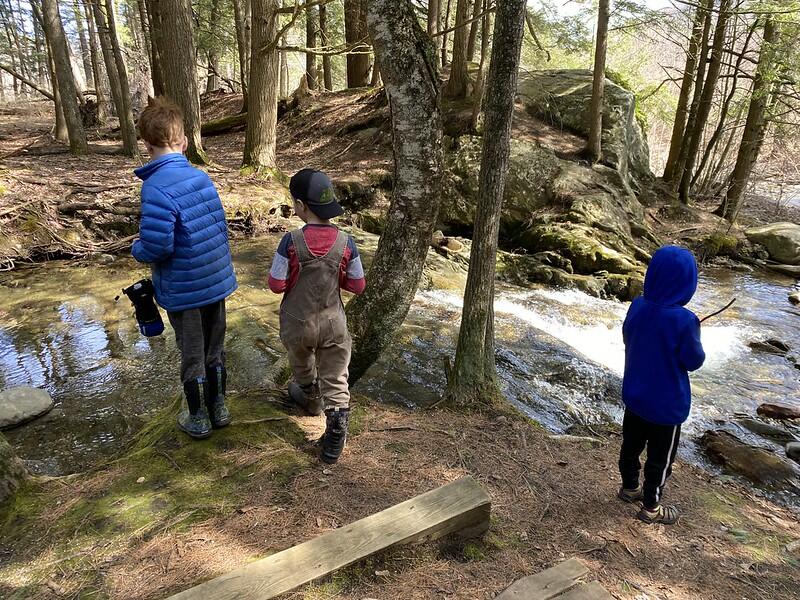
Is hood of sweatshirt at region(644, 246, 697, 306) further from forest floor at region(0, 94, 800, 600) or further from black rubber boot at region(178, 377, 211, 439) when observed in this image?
black rubber boot at region(178, 377, 211, 439)

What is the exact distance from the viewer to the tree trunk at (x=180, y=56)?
10570 millimetres

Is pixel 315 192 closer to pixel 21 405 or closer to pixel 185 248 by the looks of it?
pixel 185 248

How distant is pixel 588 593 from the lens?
2.26 m

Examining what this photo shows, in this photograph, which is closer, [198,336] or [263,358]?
[198,336]

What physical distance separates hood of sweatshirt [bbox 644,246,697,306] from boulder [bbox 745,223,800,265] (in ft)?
41.5

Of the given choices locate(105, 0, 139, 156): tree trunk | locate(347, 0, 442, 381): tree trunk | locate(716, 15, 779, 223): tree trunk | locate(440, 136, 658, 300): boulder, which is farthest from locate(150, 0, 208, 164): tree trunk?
locate(716, 15, 779, 223): tree trunk

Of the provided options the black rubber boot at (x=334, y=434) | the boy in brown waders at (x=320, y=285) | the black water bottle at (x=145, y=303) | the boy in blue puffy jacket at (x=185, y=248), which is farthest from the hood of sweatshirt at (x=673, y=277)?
the black water bottle at (x=145, y=303)

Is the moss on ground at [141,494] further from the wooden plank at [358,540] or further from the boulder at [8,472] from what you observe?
the wooden plank at [358,540]

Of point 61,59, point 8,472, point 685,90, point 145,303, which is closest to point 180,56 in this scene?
point 61,59

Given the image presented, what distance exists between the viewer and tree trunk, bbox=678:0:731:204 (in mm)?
13242

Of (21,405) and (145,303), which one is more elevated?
(145,303)

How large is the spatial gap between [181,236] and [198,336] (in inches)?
24.1

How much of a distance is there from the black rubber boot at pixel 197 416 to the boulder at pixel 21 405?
7.10 feet

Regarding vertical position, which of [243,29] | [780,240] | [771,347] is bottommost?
[771,347]
